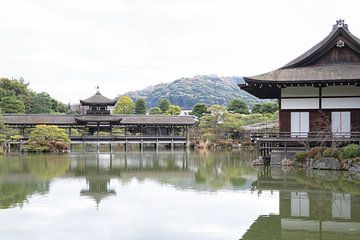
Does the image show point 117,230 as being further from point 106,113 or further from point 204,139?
point 106,113

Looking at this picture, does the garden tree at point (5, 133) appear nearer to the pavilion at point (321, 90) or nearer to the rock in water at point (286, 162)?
the pavilion at point (321, 90)

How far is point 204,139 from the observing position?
46.2 metres

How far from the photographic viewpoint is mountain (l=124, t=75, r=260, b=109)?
155 m

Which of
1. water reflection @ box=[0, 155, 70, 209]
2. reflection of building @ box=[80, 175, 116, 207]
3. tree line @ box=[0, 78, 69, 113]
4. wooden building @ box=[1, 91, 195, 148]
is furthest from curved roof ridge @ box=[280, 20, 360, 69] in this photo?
tree line @ box=[0, 78, 69, 113]

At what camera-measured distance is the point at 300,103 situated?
2177 centimetres

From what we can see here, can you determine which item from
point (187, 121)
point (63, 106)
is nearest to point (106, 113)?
point (187, 121)

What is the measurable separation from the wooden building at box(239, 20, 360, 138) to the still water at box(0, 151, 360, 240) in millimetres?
4291

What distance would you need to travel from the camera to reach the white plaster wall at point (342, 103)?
69.8 feet

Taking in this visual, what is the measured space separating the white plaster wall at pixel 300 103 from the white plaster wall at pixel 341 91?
0.59 m

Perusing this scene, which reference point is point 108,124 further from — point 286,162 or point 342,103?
point 342,103

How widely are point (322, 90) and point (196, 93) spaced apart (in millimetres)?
140807

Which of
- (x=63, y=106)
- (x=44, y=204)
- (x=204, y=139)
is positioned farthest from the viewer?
(x=63, y=106)

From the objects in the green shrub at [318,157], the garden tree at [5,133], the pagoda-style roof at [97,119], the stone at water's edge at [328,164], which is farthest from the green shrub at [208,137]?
the stone at water's edge at [328,164]

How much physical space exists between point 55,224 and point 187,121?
1500 inches
